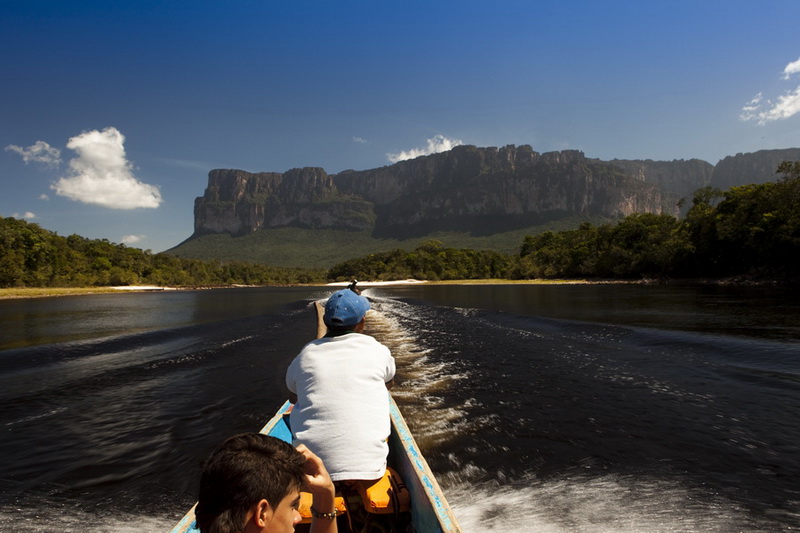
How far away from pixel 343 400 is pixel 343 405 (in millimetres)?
37

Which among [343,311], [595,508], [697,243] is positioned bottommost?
[595,508]

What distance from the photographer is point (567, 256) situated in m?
101

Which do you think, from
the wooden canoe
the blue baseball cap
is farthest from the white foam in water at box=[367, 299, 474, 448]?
the blue baseball cap

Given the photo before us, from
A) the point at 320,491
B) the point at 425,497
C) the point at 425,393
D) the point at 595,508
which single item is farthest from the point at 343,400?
the point at 425,393

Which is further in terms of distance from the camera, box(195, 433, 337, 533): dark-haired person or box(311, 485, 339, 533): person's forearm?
box(311, 485, 339, 533): person's forearm

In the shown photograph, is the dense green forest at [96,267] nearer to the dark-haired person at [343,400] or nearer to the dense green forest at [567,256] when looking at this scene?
the dense green forest at [567,256]

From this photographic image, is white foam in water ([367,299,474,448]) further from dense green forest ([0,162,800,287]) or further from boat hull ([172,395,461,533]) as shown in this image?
dense green forest ([0,162,800,287])

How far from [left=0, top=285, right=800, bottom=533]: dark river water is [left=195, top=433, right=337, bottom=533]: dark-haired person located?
12.7ft

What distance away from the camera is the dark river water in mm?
5035

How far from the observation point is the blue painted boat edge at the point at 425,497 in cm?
276

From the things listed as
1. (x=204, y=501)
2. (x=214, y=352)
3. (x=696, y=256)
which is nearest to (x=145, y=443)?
(x=204, y=501)

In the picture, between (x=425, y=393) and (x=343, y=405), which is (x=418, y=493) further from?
(x=425, y=393)

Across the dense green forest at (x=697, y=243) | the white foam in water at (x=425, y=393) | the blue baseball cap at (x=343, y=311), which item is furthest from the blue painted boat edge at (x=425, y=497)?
the dense green forest at (x=697, y=243)

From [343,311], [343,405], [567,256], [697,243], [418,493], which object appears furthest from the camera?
[567,256]
